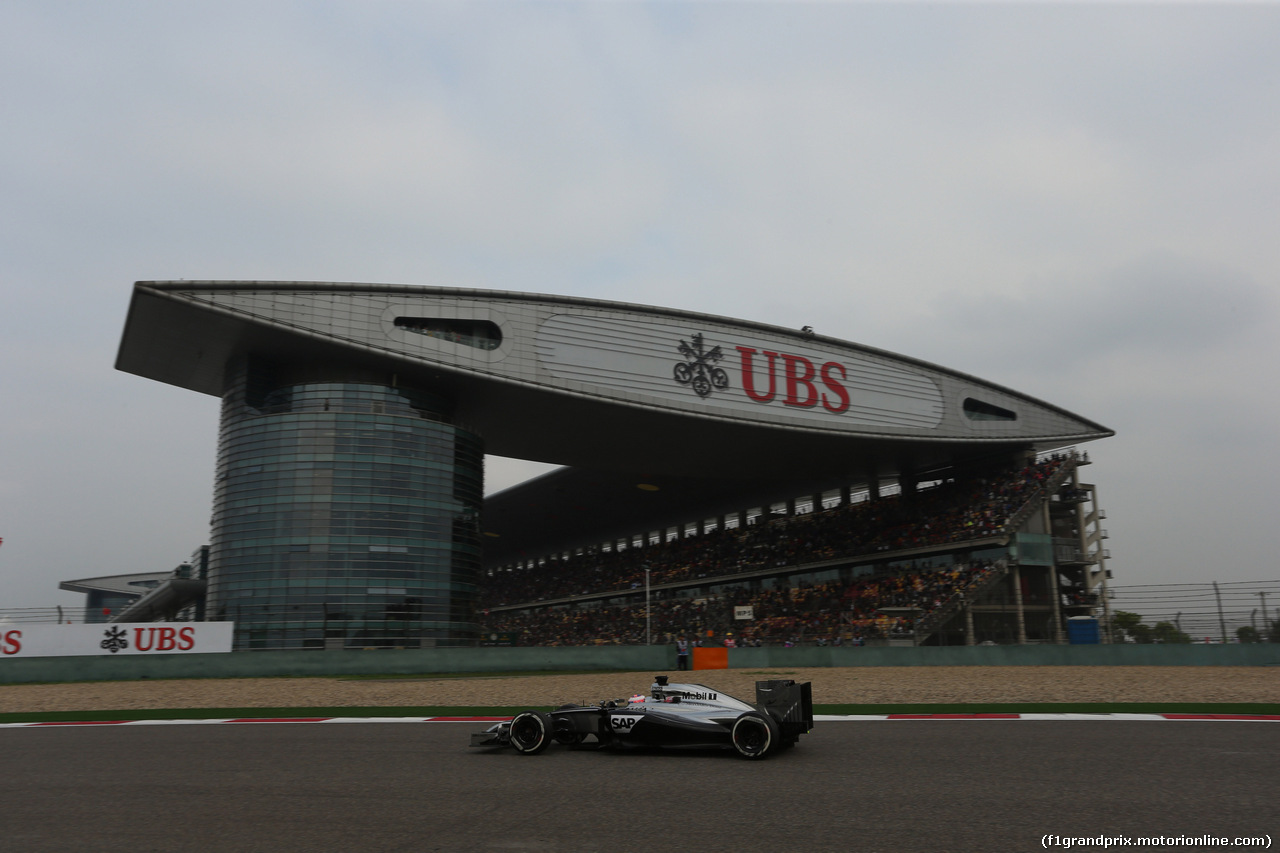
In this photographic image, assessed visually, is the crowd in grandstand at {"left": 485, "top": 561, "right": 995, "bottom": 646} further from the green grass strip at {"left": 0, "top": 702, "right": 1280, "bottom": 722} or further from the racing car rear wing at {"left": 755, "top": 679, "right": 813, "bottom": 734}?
the racing car rear wing at {"left": 755, "top": 679, "right": 813, "bottom": 734}

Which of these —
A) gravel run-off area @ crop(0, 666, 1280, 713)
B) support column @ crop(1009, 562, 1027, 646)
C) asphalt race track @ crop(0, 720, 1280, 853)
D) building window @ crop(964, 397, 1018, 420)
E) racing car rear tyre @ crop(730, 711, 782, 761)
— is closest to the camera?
asphalt race track @ crop(0, 720, 1280, 853)

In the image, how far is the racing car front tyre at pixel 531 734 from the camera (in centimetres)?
1174

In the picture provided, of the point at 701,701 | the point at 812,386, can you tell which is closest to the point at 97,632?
the point at 701,701

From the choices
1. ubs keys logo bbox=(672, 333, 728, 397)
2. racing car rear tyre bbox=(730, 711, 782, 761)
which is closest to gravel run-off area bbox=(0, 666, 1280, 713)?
racing car rear tyre bbox=(730, 711, 782, 761)

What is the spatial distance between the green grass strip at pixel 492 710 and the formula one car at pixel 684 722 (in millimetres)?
6266

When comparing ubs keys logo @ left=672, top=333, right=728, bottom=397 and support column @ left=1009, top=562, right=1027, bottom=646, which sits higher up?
ubs keys logo @ left=672, top=333, right=728, bottom=397

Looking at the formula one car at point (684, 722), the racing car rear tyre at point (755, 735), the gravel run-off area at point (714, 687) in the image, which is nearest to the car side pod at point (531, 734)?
the formula one car at point (684, 722)

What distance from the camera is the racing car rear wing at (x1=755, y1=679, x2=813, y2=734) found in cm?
1149

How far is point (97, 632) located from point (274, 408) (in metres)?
15.7

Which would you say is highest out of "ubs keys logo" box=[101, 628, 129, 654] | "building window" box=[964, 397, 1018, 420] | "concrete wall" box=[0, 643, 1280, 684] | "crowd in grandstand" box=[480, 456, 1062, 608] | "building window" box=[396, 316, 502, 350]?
"building window" box=[396, 316, 502, 350]

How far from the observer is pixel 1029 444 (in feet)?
181

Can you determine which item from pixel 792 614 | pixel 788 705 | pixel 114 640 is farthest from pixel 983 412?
pixel 114 640

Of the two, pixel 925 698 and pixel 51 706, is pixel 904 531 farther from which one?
pixel 51 706

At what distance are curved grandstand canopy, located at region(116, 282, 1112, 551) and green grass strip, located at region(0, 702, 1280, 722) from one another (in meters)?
21.7
